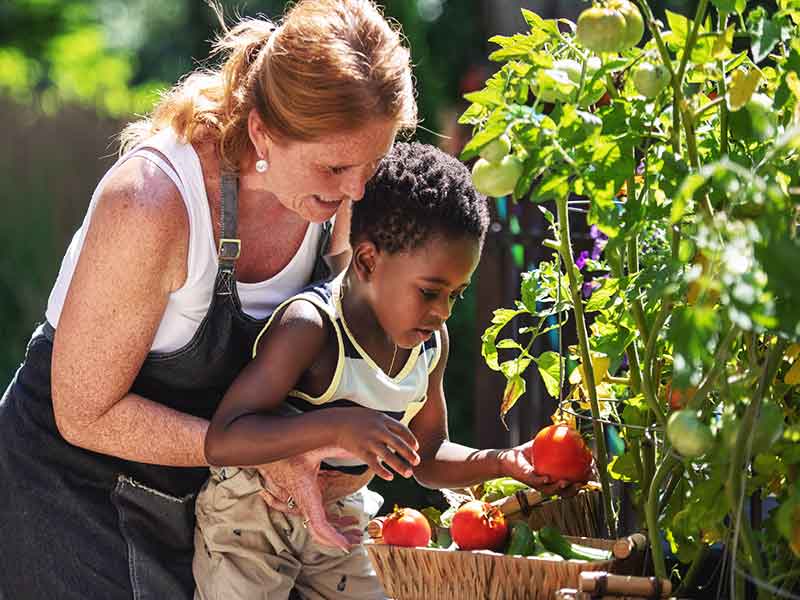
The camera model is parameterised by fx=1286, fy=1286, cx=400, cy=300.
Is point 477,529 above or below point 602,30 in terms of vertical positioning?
below

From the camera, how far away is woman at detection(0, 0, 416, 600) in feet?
6.43

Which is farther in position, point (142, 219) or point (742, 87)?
point (142, 219)

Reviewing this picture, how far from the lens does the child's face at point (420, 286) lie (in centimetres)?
202

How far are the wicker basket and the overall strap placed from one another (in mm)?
517

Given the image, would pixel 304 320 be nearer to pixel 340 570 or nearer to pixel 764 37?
pixel 340 570

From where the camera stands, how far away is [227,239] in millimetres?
2035

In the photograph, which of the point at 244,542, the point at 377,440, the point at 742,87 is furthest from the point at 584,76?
the point at 244,542

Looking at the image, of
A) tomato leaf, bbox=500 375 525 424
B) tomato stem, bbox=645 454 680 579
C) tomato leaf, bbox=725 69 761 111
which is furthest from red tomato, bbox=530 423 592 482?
tomato leaf, bbox=725 69 761 111

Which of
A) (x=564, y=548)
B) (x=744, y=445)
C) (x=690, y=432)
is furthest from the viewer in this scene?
(x=564, y=548)

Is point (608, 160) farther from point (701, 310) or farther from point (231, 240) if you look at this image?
point (231, 240)

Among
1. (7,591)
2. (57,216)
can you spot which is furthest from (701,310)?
(57,216)

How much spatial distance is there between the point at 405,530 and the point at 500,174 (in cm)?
61

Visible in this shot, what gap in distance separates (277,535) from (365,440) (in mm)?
461

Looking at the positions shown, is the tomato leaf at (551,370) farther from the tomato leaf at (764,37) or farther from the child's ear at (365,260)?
the tomato leaf at (764,37)
